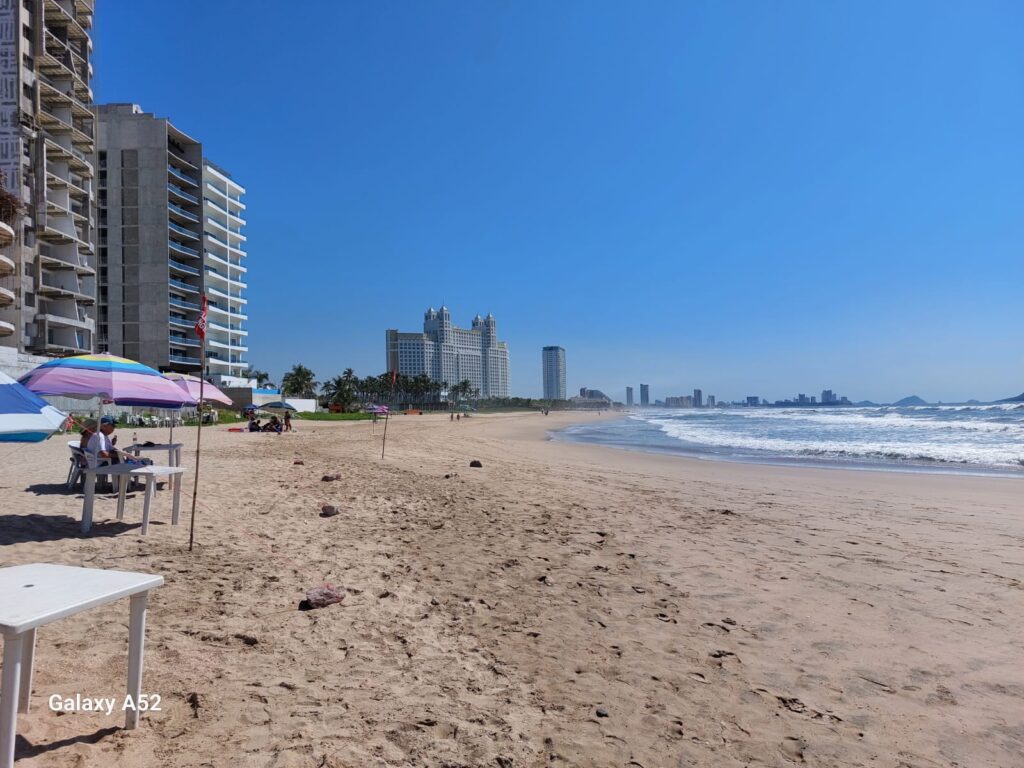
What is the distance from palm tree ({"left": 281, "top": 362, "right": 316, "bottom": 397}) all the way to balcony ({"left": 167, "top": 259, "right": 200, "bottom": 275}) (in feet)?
83.3

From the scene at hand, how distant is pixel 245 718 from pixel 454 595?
7.36 feet

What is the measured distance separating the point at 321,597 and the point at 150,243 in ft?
252

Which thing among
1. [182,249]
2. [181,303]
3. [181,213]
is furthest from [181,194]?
[181,303]

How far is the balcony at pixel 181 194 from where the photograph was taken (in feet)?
226

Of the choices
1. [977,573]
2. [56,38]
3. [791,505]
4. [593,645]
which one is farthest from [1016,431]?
[56,38]

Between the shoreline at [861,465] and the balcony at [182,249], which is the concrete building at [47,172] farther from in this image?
the shoreline at [861,465]

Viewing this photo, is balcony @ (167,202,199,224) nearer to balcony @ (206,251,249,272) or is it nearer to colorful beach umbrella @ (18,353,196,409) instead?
balcony @ (206,251,249,272)

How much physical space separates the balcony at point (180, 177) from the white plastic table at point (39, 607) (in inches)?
3163

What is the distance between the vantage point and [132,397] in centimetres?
719

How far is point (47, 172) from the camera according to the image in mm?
50688

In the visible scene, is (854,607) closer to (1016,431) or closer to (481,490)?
(481,490)

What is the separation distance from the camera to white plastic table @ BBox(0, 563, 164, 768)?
6.74 ft

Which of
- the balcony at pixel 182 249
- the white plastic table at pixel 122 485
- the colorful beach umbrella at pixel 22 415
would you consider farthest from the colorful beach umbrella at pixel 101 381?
the balcony at pixel 182 249

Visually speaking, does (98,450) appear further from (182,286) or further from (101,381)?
(182,286)
